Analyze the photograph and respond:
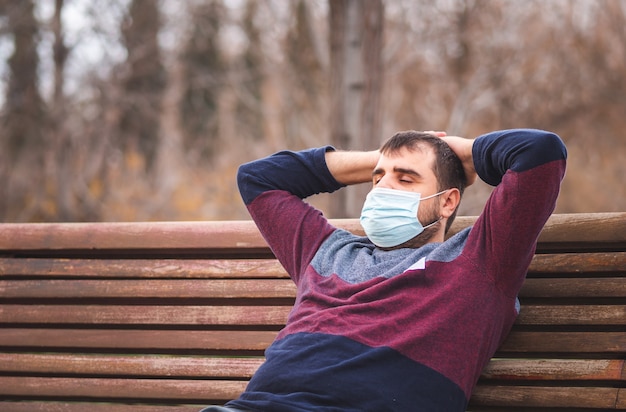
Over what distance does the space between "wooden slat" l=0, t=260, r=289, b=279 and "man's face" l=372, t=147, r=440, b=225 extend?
628 mm

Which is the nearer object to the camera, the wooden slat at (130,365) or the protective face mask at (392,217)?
the protective face mask at (392,217)

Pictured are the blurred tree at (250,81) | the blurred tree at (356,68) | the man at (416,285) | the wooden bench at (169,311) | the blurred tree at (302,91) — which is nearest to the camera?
the man at (416,285)

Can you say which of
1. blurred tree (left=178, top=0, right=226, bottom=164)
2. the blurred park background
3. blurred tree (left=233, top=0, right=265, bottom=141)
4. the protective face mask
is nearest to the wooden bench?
the protective face mask

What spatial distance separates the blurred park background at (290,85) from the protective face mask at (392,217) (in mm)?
10327

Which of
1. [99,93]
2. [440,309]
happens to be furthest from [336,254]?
[99,93]

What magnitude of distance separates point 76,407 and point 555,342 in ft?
6.05

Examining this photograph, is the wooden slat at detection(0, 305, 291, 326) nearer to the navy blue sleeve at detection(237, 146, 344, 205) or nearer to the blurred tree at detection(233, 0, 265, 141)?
the navy blue sleeve at detection(237, 146, 344, 205)

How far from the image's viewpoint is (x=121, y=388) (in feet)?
9.82

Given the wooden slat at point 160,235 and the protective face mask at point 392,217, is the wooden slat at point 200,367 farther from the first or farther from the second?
the protective face mask at point 392,217

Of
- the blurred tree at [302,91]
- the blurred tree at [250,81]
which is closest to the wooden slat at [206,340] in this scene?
the blurred tree at [302,91]

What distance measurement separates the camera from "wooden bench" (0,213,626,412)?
260cm

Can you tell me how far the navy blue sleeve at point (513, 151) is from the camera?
2199 millimetres

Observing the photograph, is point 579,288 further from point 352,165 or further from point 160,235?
point 160,235

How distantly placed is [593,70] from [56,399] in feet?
46.8
